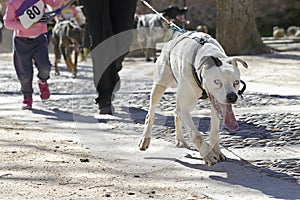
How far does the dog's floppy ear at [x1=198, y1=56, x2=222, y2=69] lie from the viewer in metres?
5.17

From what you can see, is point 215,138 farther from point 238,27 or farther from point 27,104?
point 238,27

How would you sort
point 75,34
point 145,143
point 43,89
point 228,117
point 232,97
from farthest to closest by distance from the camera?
point 75,34
point 43,89
point 145,143
point 228,117
point 232,97

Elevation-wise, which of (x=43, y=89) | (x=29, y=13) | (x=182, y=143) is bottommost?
(x=43, y=89)

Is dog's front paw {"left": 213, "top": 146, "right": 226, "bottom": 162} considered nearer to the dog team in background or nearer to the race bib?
the race bib

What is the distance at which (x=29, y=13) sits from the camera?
28.5 ft

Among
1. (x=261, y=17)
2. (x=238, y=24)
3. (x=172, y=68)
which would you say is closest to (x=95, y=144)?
(x=172, y=68)

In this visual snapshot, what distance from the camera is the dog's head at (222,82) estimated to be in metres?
5.09

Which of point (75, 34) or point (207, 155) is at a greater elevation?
point (207, 155)

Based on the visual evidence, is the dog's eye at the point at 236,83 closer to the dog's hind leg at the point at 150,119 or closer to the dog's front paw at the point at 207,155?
the dog's front paw at the point at 207,155

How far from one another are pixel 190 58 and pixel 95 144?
5.46 ft

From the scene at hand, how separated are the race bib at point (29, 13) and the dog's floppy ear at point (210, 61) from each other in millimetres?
3916

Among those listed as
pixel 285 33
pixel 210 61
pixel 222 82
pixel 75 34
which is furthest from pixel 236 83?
pixel 285 33

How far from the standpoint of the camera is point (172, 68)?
19.3 feet

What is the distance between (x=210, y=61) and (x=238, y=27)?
35.1 ft
